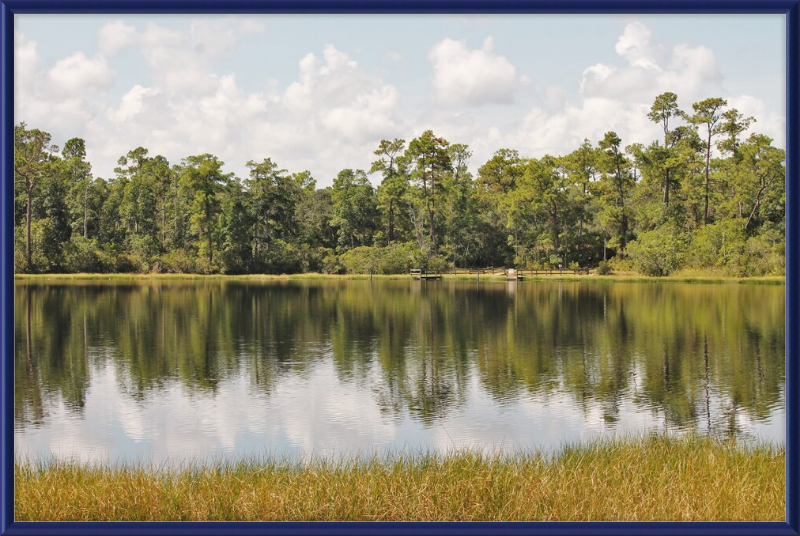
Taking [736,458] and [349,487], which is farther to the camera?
[736,458]

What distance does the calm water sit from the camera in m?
14.8

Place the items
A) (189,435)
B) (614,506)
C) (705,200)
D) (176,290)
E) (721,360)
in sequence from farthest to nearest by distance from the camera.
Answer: (705,200)
(176,290)
(721,360)
(189,435)
(614,506)

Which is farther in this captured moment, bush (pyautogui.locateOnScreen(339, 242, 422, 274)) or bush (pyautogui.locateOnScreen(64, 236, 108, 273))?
bush (pyautogui.locateOnScreen(339, 242, 422, 274))

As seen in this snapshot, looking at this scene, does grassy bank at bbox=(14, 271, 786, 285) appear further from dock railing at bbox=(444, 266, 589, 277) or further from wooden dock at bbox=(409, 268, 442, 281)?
dock railing at bbox=(444, 266, 589, 277)

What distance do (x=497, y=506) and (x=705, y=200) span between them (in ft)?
210

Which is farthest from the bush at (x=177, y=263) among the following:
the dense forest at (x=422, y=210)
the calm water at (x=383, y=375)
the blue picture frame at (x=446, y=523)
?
the blue picture frame at (x=446, y=523)

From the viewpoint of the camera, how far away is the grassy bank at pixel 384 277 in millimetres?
57134

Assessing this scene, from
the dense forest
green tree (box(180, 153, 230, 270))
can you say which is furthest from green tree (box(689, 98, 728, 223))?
green tree (box(180, 153, 230, 270))

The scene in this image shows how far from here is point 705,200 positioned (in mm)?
65625

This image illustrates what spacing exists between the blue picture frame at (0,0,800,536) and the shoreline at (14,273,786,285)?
53800 millimetres

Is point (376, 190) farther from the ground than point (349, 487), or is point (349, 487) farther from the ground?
point (376, 190)
